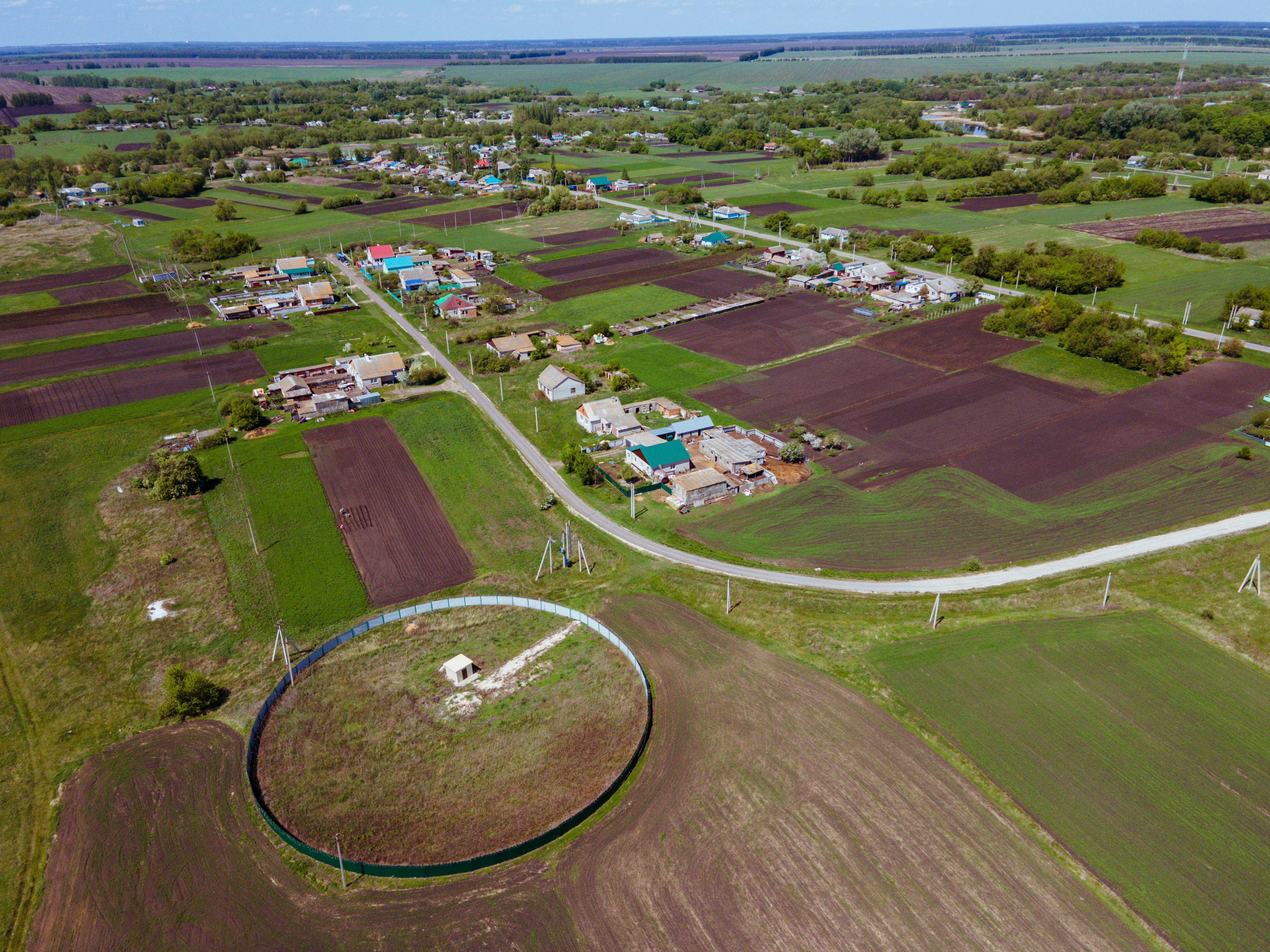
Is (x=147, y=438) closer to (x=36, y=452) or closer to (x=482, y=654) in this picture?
(x=36, y=452)

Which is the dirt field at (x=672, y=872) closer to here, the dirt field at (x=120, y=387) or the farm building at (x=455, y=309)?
the dirt field at (x=120, y=387)

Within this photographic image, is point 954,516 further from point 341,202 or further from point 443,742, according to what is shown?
point 341,202

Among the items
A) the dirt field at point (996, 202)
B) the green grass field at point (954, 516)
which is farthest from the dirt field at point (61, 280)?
the dirt field at point (996, 202)

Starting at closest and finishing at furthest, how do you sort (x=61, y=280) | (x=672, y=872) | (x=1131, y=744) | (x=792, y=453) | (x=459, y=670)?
(x=672, y=872)
(x=1131, y=744)
(x=459, y=670)
(x=792, y=453)
(x=61, y=280)

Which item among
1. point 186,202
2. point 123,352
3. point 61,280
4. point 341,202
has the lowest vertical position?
point 123,352

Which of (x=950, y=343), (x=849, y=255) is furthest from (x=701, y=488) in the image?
(x=849, y=255)

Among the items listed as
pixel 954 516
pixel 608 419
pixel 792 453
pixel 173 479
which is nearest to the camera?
pixel 954 516
